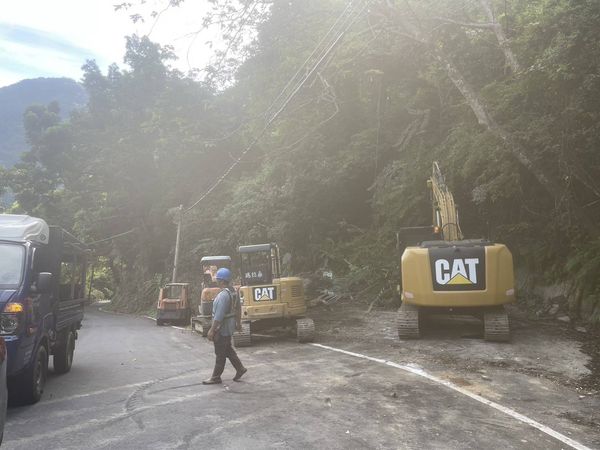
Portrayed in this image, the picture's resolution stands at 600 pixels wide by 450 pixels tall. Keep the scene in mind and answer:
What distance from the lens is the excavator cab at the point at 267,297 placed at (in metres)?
12.1

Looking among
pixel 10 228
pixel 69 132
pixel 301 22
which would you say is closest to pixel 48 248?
pixel 10 228

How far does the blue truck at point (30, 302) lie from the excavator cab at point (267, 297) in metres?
4.44

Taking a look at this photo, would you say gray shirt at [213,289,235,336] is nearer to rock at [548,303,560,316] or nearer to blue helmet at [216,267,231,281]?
blue helmet at [216,267,231,281]

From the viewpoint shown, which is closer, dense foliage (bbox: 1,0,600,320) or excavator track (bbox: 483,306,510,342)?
excavator track (bbox: 483,306,510,342)

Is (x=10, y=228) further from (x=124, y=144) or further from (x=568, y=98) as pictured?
(x=124, y=144)

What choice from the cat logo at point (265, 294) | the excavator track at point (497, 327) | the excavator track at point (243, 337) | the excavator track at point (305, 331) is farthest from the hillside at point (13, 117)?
the excavator track at point (497, 327)

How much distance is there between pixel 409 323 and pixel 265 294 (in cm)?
367

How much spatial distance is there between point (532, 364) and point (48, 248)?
8430mm

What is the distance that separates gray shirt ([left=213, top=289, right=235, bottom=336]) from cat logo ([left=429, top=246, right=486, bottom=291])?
14.9 ft

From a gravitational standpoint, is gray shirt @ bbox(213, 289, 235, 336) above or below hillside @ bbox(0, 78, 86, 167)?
below

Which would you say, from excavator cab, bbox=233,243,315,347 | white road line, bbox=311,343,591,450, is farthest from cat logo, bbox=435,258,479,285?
excavator cab, bbox=233,243,315,347

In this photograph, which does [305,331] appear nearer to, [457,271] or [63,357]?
[457,271]

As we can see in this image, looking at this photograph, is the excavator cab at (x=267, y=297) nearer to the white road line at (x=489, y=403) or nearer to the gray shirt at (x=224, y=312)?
the white road line at (x=489, y=403)

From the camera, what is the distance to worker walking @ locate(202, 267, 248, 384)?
7.76 m
